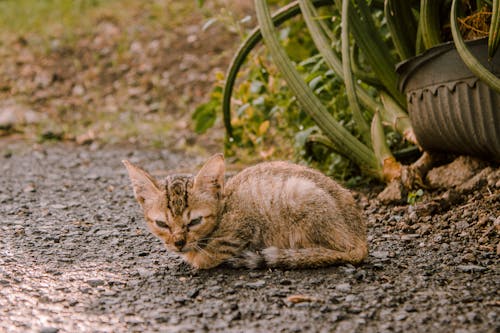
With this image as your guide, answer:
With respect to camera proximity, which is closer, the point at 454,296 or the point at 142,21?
the point at 454,296

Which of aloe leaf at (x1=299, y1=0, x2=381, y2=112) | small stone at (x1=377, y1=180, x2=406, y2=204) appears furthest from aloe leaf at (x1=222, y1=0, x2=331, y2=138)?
small stone at (x1=377, y1=180, x2=406, y2=204)

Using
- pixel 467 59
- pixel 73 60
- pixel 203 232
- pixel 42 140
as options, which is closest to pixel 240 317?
pixel 203 232

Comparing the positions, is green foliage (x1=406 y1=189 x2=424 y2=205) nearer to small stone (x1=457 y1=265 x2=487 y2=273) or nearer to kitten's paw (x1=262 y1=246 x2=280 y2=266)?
small stone (x1=457 y1=265 x2=487 y2=273)

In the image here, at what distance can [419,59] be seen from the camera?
3.76 m

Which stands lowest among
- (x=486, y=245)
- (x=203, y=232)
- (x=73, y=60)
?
(x=486, y=245)

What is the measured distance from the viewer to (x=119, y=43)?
32.4 feet

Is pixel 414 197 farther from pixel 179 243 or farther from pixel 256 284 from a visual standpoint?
pixel 179 243

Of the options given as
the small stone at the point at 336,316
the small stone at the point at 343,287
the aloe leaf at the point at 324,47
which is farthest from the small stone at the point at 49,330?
the aloe leaf at the point at 324,47

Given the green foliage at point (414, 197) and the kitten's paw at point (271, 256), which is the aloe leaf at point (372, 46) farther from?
the kitten's paw at point (271, 256)

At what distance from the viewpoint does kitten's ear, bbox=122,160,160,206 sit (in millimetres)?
2982

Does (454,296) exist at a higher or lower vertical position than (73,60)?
lower

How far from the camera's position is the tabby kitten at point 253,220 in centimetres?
289

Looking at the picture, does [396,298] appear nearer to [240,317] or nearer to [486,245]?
[240,317]

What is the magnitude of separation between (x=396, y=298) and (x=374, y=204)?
1600 millimetres
